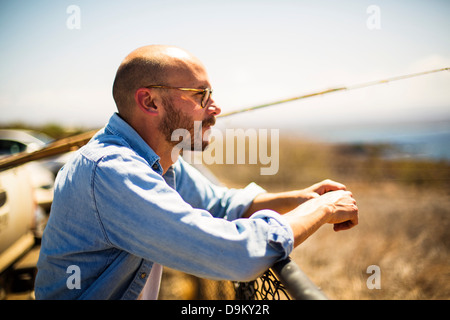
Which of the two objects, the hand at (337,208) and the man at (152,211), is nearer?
the man at (152,211)

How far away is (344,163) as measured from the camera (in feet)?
58.7

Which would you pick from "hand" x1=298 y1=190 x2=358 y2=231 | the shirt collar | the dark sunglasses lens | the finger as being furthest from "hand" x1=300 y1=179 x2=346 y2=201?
the shirt collar

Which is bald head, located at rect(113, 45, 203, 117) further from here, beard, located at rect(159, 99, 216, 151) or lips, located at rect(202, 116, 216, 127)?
lips, located at rect(202, 116, 216, 127)

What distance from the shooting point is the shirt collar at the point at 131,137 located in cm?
167

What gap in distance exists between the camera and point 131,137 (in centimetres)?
168

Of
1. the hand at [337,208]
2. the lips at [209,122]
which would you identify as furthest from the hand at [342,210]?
the lips at [209,122]

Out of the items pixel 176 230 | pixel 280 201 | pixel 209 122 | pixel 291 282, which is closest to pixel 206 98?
pixel 209 122

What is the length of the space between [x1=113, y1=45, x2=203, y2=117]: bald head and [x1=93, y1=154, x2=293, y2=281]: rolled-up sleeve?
0.58 meters

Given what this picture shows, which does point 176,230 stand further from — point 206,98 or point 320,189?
point 320,189

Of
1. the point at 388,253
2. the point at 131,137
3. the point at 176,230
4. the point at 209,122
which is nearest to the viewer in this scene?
the point at 176,230

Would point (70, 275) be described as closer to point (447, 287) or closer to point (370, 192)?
point (447, 287)

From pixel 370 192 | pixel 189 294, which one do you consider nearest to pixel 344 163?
pixel 370 192

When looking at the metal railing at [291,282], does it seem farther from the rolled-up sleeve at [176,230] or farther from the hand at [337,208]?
the hand at [337,208]

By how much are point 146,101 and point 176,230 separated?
844 mm
